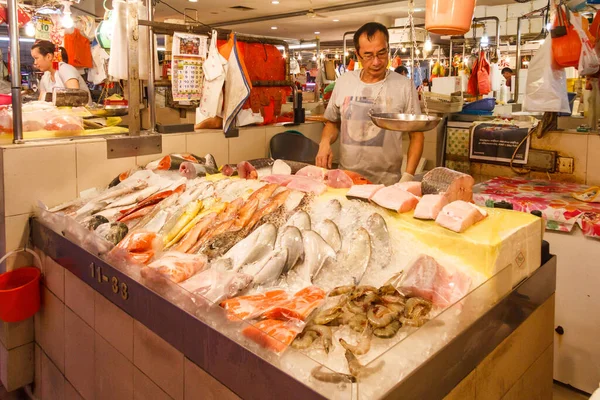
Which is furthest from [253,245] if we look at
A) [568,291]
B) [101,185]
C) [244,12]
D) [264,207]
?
[244,12]

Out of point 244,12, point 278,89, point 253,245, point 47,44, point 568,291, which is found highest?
point 244,12

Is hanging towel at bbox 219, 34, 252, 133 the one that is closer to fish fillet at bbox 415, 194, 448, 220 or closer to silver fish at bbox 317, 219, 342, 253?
silver fish at bbox 317, 219, 342, 253

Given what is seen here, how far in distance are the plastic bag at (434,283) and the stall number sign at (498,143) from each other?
3061mm

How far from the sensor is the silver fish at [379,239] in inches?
75.0

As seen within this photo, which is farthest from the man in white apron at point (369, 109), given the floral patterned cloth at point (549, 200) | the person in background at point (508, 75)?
the person in background at point (508, 75)

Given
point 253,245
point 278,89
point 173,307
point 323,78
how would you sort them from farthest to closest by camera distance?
point 323,78, point 278,89, point 253,245, point 173,307

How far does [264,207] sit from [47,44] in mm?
5141

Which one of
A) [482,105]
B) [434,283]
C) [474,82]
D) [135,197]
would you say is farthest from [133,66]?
[474,82]

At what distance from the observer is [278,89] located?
4.75 meters

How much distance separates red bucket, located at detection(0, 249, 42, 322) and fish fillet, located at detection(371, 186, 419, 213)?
2139 millimetres

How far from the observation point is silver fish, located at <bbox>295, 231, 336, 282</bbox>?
188 cm

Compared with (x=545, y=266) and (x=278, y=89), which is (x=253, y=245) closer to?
(x=545, y=266)

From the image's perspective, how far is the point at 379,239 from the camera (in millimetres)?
1957

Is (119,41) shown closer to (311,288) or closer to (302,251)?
(302,251)
